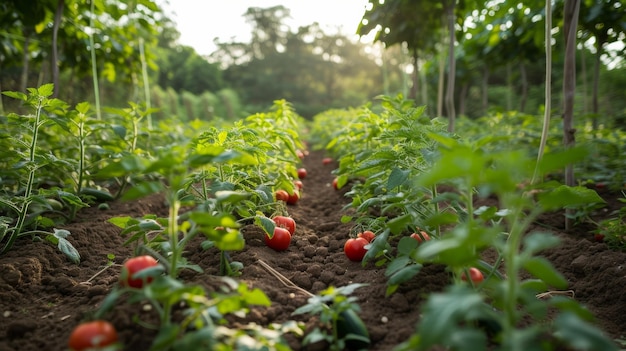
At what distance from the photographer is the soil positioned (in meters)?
1.38

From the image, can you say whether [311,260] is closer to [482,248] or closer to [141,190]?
[482,248]

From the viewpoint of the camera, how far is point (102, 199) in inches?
122

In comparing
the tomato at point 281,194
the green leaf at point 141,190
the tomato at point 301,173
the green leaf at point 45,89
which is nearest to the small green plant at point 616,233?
the tomato at point 281,194

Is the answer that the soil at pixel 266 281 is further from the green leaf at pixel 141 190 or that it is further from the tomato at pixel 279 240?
the green leaf at pixel 141 190

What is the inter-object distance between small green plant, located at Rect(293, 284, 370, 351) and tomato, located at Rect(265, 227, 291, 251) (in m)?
0.82

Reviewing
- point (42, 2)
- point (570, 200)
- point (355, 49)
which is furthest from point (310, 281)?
point (355, 49)

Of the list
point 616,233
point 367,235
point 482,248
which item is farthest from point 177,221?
point 616,233

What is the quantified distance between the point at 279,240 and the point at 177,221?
0.54 meters

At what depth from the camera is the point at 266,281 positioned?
5.70ft

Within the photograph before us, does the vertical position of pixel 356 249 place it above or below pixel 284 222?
below

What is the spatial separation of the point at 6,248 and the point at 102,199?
1.08m

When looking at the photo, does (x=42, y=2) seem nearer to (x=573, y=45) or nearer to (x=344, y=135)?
(x=344, y=135)

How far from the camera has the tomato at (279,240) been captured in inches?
83.8

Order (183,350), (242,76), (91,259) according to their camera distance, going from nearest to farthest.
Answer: (183,350)
(91,259)
(242,76)
